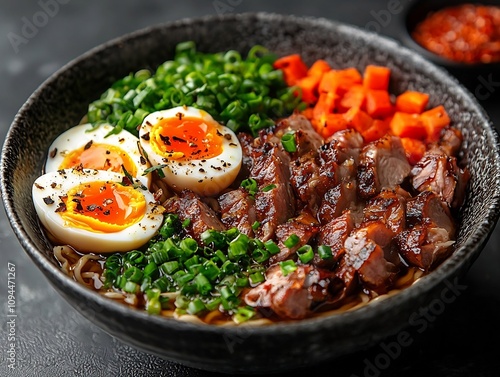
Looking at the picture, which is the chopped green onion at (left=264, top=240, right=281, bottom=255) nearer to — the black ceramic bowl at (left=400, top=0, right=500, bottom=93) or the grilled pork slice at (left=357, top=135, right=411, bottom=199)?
the grilled pork slice at (left=357, top=135, right=411, bottom=199)

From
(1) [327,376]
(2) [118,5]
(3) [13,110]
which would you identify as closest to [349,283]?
(1) [327,376]

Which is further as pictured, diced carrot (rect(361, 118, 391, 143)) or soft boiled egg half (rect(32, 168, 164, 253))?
diced carrot (rect(361, 118, 391, 143))

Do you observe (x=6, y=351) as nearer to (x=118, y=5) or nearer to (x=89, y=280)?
(x=89, y=280)

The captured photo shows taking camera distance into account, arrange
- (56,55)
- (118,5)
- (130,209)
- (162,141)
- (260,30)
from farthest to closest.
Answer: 1. (118,5)
2. (56,55)
3. (260,30)
4. (162,141)
5. (130,209)

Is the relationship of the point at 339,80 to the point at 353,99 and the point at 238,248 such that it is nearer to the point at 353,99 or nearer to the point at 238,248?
the point at 353,99

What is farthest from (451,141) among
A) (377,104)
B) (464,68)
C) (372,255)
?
(372,255)

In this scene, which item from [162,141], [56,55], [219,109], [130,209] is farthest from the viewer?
[56,55]

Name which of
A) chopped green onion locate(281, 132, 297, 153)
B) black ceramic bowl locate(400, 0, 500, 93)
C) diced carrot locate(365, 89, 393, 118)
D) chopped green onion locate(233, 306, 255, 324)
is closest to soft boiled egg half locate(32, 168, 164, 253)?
chopped green onion locate(233, 306, 255, 324)
